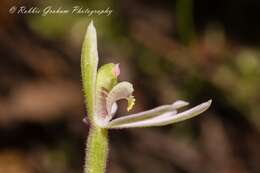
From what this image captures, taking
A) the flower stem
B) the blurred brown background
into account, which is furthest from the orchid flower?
the blurred brown background

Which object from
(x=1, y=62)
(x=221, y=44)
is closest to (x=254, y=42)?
(x=221, y=44)

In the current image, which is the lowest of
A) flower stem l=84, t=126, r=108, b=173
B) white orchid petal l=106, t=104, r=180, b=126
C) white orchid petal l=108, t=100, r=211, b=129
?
flower stem l=84, t=126, r=108, b=173

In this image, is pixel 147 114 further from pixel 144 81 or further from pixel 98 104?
pixel 144 81

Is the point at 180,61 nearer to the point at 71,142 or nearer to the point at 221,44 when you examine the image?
the point at 221,44

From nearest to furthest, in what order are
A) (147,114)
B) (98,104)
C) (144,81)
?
(147,114) → (98,104) → (144,81)

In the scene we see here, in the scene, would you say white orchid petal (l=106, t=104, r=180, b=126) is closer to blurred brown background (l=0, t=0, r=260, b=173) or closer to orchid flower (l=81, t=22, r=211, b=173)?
orchid flower (l=81, t=22, r=211, b=173)

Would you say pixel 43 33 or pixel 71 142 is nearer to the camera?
pixel 71 142

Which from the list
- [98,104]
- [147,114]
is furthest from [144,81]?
[147,114]

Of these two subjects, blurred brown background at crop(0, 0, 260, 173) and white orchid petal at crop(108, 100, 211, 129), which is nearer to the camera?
white orchid petal at crop(108, 100, 211, 129)

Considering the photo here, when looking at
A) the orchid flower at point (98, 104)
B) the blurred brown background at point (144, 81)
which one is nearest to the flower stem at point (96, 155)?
the orchid flower at point (98, 104)
